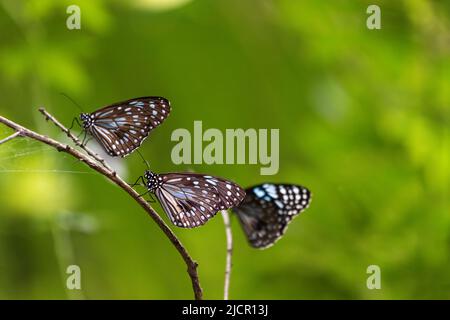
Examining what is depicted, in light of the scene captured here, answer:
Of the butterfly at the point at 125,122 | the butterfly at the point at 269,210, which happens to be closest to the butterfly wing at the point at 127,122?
the butterfly at the point at 125,122

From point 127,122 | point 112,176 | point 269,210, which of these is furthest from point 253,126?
point 112,176

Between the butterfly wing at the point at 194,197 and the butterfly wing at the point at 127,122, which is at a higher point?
the butterfly wing at the point at 127,122

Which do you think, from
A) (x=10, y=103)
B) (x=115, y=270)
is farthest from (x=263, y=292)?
(x=10, y=103)

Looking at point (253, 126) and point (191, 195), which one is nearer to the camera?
point (191, 195)

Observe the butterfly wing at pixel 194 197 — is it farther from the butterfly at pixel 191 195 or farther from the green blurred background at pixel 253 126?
the green blurred background at pixel 253 126

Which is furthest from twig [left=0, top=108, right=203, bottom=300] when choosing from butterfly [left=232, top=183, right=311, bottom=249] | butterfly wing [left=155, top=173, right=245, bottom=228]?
butterfly [left=232, top=183, right=311, bottom=249]

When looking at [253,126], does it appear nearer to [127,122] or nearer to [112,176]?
[127,122]

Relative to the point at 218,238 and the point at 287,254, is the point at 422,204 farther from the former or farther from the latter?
the point at 218,238

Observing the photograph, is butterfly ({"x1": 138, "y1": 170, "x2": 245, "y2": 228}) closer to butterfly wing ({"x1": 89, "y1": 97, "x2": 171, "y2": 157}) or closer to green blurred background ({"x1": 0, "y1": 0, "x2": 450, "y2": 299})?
butterfly wing ({"x1": 89, "y1": 97, "x2": 171, "y2": 157})
